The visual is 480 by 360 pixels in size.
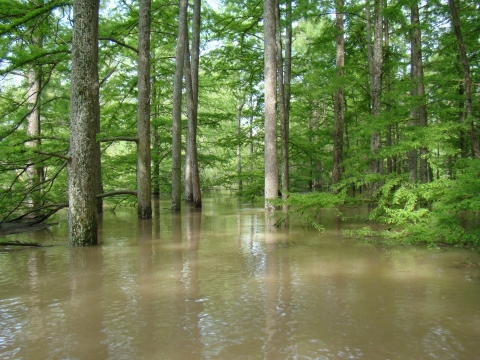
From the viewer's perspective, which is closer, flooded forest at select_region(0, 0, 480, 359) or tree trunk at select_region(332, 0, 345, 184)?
flooded forest at select_region(0, 0, 480, 359)

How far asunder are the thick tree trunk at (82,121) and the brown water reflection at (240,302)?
676 millimetres

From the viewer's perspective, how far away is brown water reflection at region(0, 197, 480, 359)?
305 centimetres

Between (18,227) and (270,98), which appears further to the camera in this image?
(270,98)

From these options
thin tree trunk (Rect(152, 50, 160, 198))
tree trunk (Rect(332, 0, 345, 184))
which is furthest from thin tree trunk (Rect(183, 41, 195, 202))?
tree trunk (Rect(332, 0, 345, 184))

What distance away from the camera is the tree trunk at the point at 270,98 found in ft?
36.5

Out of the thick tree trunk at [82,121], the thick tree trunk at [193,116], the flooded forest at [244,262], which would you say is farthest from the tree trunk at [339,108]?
the thick tree trunk at [82,121]

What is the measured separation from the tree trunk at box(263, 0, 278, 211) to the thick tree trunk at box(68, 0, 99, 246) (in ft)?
17.0

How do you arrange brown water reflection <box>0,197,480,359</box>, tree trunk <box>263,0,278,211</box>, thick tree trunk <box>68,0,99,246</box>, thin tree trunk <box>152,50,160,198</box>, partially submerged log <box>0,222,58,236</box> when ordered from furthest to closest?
thin tree trunk <box>152,50,160,198</box> → tree trunk <box>263,0,278,211</box> → partially submerged log <box>0,222,58,236</box> → thick tree trunk <box>68,0,99,246</box> → brown water reflection <box>0,197,480,359</box>

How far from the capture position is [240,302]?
410 cm

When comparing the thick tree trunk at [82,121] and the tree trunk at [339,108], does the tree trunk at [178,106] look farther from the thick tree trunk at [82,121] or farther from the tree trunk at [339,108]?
the thick tree trunk at [82,121]

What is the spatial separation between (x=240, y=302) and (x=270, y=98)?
8.02 meters

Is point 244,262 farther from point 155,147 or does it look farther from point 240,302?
point 155,147

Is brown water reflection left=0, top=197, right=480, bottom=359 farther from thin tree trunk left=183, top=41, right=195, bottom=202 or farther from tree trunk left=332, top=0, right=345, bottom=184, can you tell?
thin tree trunk left=183, top=41, right=195, bottom=202

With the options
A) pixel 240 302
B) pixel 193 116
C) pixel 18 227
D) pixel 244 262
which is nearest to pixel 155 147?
pixel 193 116
